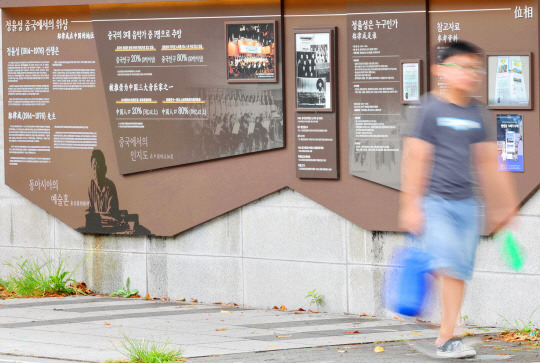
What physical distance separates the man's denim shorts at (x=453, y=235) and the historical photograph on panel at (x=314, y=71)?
292 cm

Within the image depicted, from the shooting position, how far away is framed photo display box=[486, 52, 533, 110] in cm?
854

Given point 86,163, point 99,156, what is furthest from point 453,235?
point 86,163

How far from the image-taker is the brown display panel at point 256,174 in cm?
870

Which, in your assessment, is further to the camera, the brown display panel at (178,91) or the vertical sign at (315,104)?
the brown display panel at (178,91)

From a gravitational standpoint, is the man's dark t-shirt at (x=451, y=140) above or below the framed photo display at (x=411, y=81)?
below

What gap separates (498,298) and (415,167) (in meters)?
2.45

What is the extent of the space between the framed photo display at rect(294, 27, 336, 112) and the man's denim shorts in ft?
9.57

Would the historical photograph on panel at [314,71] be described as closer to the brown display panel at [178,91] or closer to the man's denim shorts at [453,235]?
the brown display panel at [178,91]

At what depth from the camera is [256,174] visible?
9.98m

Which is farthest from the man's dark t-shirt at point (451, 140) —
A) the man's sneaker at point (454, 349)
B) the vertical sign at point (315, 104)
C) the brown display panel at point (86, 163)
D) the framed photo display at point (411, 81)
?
the brown display panel at point (86, 163)

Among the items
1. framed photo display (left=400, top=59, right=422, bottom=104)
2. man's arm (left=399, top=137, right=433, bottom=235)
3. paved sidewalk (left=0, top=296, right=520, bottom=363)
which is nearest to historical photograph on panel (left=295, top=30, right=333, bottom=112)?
framed photo display (left=400, top=59, right=422, bottom=104)

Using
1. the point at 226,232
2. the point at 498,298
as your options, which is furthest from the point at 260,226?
the point at 498,298

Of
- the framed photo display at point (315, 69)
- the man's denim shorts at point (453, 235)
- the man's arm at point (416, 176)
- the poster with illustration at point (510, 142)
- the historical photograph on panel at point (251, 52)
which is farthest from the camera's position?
the historical photograph on panel at point (251, 52)

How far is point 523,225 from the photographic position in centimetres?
871
